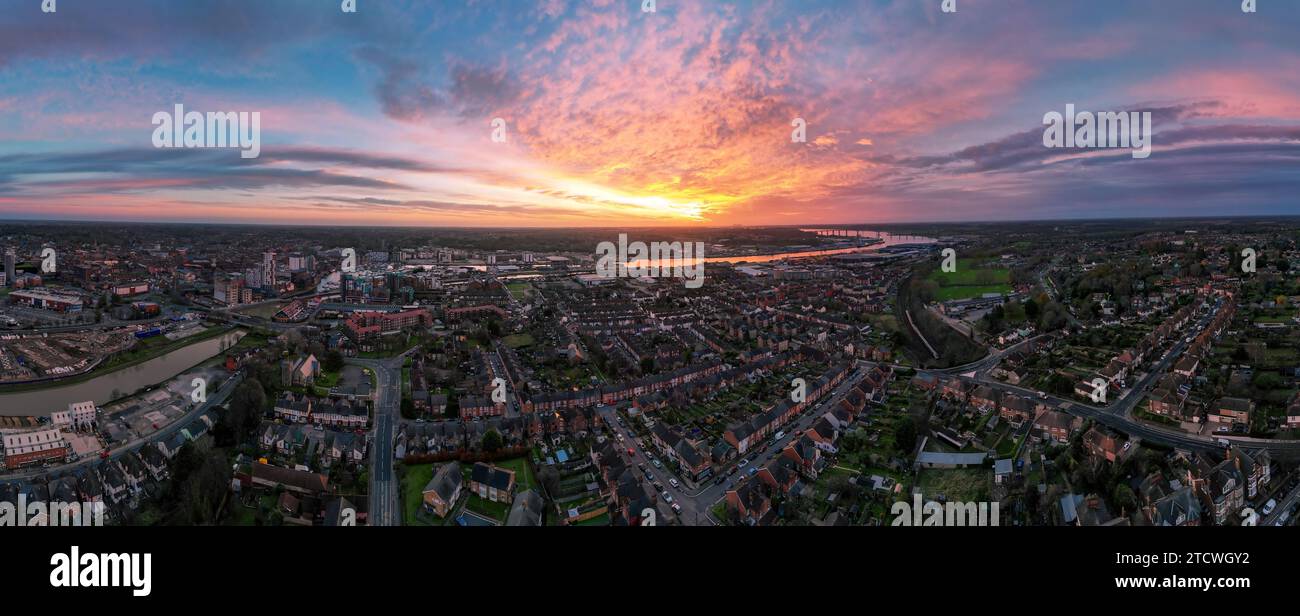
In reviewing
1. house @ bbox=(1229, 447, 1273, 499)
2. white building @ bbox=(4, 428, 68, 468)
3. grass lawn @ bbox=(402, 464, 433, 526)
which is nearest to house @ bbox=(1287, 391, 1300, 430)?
house @ bbox=(1229, 447, 1273, 499)

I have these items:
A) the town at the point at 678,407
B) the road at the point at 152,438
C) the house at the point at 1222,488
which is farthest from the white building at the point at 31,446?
the house at the point at 1222,488

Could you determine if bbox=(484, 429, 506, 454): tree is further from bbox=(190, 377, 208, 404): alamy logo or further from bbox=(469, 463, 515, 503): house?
bbox=(190, 377, 208, 404): alamy logo

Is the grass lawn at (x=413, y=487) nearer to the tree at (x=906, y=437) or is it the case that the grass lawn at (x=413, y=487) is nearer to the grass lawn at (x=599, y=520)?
the grass lawn at (x=599, y=520)

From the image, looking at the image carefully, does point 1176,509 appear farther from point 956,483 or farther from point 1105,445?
point 956,483
